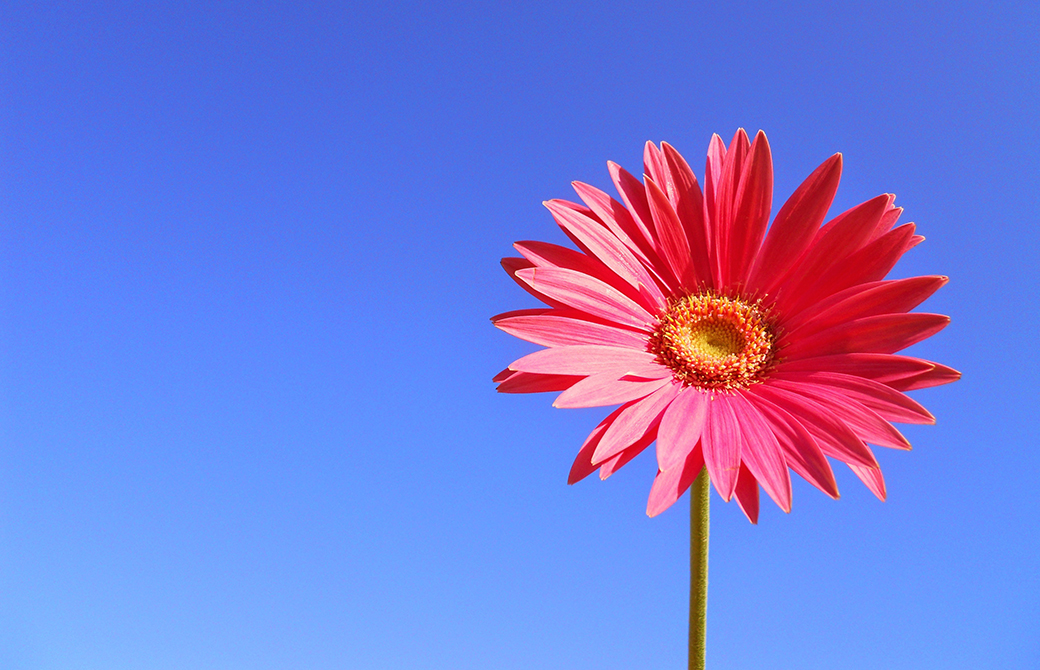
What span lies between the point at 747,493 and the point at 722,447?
0.33ft

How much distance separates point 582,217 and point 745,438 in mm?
633

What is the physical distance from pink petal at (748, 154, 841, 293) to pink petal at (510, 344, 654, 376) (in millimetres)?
460

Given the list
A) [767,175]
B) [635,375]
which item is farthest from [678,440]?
[767,175]

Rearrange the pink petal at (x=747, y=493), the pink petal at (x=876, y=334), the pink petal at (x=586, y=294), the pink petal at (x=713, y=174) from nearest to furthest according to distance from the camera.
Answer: the pink petal at (x=747, y=493), the pink petal at (x=876, y=334), the pink petal at (x=586, y=294), the pink petal at (x=713, y=174)

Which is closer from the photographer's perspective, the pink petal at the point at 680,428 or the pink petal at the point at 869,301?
the pink petal at the point at 680,428

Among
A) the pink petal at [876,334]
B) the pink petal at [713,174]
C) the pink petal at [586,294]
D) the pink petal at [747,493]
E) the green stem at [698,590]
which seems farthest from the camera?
the pink petal at [713,174]

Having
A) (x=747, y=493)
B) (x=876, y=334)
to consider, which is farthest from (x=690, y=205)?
(x=747, y=493)

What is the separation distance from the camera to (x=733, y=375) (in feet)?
5.74

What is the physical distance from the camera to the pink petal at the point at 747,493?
135 centimetres

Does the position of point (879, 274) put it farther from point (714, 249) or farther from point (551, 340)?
point (551, 340)

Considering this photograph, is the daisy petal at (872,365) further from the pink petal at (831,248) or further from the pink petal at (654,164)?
the pink petal at (654,164)

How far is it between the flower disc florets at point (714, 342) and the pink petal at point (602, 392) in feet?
0.69

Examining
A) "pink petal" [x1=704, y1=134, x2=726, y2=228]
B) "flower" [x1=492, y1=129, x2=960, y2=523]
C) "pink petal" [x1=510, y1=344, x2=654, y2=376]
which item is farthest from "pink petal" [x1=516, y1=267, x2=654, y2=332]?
"pink petal" [x1=704, y1=134, x2=726, y2=228]

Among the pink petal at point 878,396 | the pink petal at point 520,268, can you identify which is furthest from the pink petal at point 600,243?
the pink petal at point 878,396
